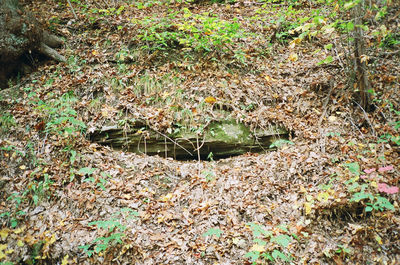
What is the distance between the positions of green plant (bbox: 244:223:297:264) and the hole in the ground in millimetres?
2069

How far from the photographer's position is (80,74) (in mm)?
6090

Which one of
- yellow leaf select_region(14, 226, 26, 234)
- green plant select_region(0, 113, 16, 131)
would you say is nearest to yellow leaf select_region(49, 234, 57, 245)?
yellow leaf select_region(14, 226, 26, 234)

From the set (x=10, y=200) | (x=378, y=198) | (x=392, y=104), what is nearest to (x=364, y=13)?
(x=392, y=104)

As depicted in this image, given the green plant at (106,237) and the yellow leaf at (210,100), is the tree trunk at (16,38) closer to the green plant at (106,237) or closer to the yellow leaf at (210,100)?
the yellow leaf at (210,100)

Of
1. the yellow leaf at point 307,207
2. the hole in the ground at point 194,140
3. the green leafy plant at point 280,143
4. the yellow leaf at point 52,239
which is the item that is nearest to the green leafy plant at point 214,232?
the yellow leaf at point 307,207

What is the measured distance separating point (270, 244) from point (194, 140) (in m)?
2.68

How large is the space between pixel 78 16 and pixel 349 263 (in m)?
9.41

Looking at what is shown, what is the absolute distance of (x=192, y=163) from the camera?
214 inches

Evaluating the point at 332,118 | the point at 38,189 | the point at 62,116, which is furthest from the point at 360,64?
the point at 38,189

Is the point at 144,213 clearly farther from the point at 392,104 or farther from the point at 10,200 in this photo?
the point at 392,104

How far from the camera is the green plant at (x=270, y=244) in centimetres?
349

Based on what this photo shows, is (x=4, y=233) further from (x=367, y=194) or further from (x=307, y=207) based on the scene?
(x=367, y=194)

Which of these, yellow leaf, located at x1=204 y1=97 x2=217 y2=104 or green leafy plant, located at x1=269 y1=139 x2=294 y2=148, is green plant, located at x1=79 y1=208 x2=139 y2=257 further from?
green leafy plant, located at x1=269 y1=139 x2=294 y2=148

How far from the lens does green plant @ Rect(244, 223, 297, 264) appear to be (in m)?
3.49
